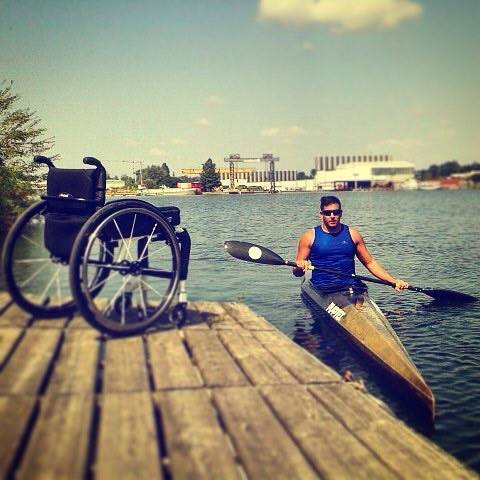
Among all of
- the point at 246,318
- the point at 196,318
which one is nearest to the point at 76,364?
the point at 196,318

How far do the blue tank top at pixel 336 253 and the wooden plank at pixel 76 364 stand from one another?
5.61 metres

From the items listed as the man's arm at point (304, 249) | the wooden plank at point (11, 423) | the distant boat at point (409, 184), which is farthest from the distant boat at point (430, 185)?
the wooden plank at point (11, 423)

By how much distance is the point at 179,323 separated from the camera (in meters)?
4.59

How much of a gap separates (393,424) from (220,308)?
290 centimetres

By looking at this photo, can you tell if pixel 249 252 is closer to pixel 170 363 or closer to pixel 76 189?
pixel 76 189

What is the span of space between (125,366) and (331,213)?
18.7 feet

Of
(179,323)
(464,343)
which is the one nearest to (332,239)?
(464,343)

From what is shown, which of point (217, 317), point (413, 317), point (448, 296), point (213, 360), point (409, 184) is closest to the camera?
point (213, 360)

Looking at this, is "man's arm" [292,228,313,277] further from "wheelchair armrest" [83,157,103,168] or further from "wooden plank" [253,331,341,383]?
"wheelchair armrest" [83,157,103,168]

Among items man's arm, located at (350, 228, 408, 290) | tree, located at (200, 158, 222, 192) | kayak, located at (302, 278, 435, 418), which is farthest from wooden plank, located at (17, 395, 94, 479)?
tree, located at (200, 158, 222, 192)

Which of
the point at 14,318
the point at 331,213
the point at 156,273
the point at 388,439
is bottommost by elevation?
the point at 388,439

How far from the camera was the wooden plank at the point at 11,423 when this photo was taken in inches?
92.7

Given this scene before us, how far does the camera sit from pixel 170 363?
3.70 meters

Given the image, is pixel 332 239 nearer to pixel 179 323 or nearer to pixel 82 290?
pixel 179 323
